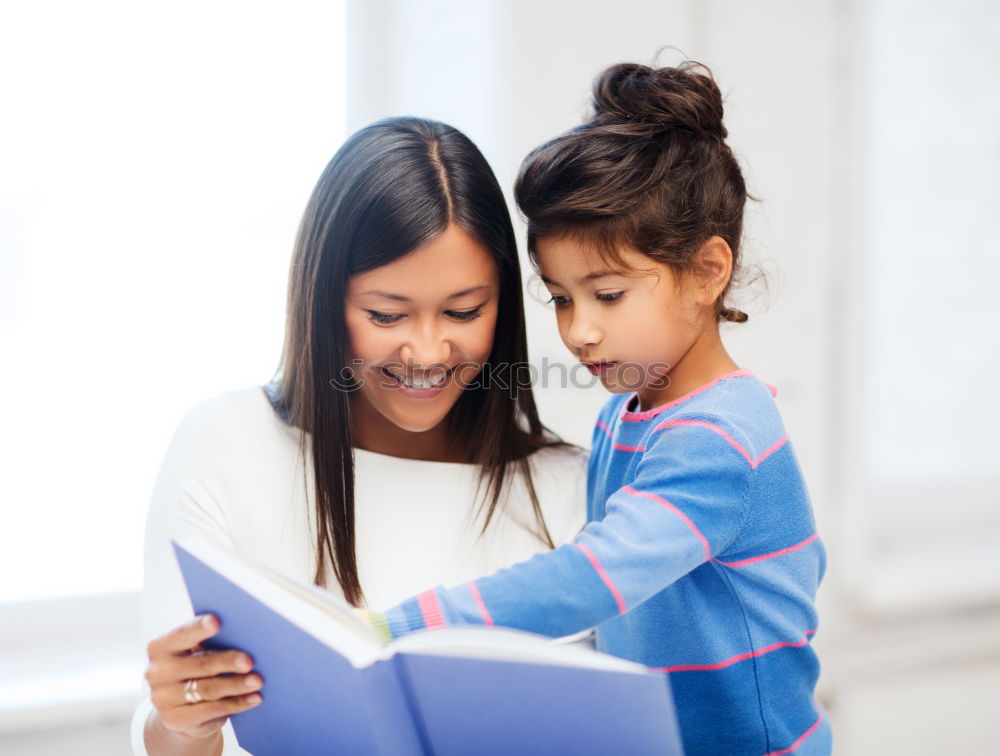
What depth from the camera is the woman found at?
112cm

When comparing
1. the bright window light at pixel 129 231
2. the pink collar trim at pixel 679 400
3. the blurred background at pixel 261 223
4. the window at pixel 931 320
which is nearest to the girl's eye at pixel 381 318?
the pink collar trim at pixel 679 400

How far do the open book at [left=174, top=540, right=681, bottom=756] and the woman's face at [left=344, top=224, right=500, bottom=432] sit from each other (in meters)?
0.40

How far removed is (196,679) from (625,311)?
598 millimetres

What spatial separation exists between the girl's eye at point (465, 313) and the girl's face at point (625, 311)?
0.30ft

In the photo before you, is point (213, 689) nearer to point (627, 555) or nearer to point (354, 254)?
point (627, 555)

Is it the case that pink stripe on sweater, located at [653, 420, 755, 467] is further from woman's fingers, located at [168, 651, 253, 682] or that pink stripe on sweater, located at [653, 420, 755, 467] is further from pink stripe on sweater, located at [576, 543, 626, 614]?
woman's fingers, located at [168, 651, 253, 682]

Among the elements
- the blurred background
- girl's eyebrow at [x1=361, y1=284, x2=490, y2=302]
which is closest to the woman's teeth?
girl's eyebrow at [x1=361, y1=284, x2=490, y2=302]

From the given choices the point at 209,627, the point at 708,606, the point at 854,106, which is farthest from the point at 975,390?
the point at 209,627

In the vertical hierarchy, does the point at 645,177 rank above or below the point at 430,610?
above

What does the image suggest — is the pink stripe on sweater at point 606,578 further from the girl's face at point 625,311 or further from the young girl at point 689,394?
the girl's face at point 625,311

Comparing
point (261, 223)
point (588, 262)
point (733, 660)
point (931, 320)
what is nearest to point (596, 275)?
point (588, 262)

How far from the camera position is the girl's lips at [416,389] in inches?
46.9

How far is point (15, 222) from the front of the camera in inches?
65.5

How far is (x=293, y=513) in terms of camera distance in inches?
47.8
